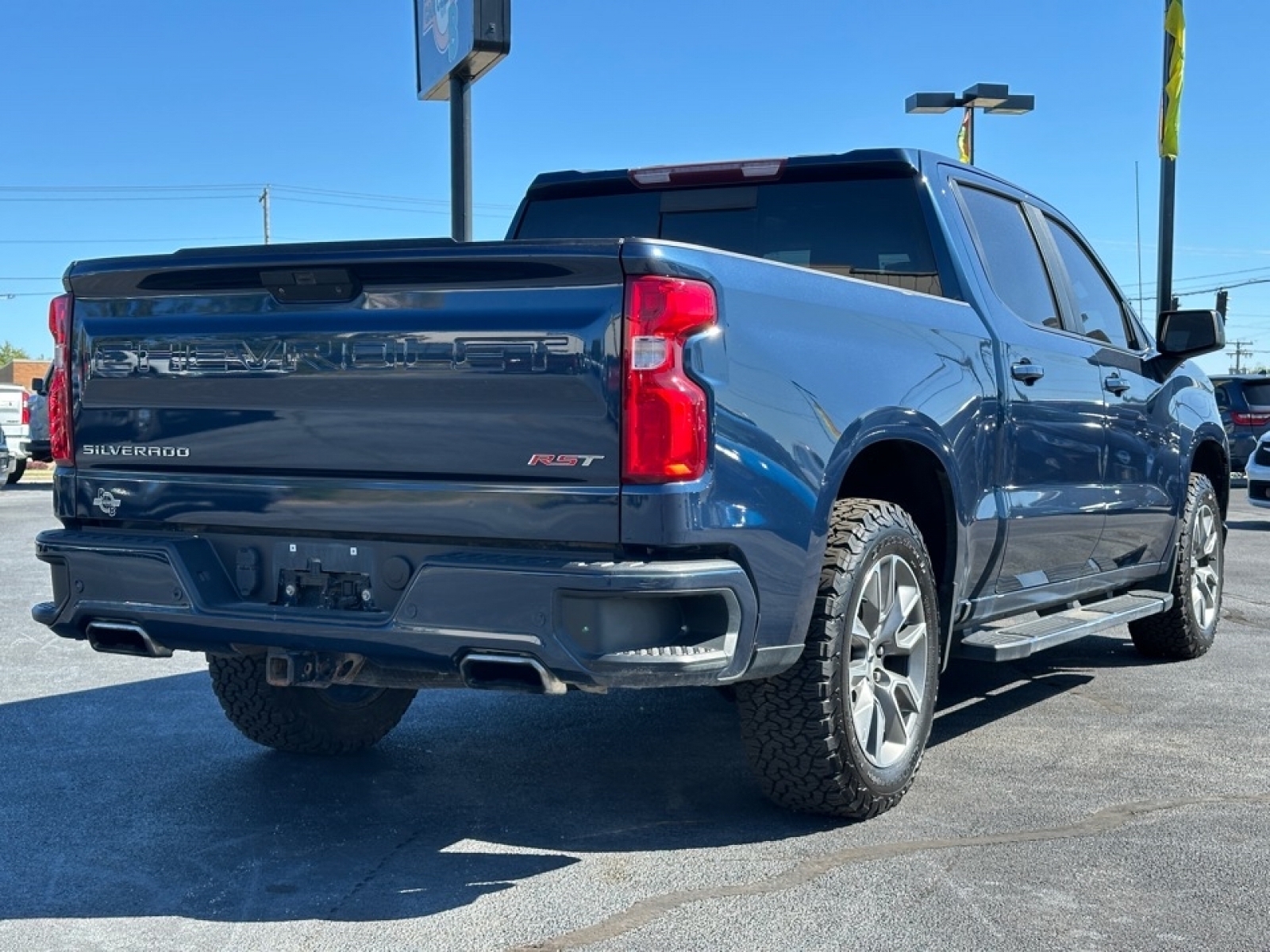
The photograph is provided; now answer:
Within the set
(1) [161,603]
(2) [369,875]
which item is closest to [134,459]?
(1) [161,603]

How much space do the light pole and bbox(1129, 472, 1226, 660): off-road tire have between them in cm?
1410

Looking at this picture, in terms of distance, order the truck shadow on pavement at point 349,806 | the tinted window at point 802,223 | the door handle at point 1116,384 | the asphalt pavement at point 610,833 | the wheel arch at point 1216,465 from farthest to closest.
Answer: the wheel arch at point 1216,465 → the door handle at point 1116,384 → the tinted window at point 802,223 → the truck shadow on pavement at point 349,806 → the asphalt pavement at point 610,833

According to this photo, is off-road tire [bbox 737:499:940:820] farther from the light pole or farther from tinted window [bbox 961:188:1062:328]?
the light pole

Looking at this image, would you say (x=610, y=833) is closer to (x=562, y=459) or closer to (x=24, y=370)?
(x=562, y=459)

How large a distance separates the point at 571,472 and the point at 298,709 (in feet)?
6.34

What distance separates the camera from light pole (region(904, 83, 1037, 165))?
20703 mm

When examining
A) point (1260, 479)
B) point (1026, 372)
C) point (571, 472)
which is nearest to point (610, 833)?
point (571, 472)

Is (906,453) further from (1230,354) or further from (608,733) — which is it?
(1230,354)

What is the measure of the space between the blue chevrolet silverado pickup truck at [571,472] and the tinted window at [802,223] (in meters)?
0.02

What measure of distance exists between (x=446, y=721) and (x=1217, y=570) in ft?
13.2

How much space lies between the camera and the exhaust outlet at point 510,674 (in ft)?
11.9

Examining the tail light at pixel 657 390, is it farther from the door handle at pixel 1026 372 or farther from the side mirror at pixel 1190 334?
the side mirror at pixel 1190 334

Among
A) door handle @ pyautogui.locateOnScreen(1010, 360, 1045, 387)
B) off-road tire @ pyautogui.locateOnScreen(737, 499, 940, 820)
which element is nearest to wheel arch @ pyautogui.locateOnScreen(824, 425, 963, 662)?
off-road tire @ pyautogui.locateOnScreen(737, 499, 940, 820)

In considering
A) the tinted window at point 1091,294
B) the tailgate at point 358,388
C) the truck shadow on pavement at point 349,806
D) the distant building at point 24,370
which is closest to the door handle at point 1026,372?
the tinted window at point 1091,294
